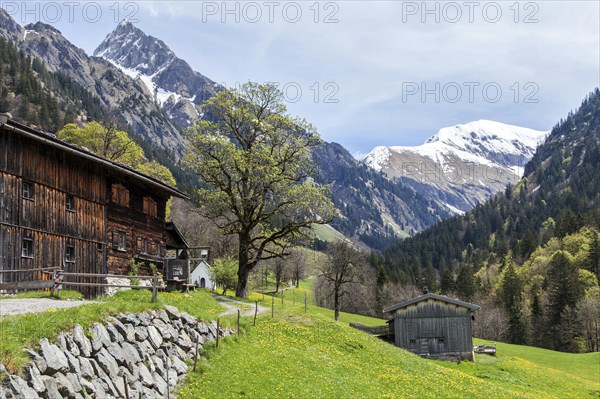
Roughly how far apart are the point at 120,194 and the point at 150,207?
6.11 m

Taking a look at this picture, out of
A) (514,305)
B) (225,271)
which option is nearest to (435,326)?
(225,271)

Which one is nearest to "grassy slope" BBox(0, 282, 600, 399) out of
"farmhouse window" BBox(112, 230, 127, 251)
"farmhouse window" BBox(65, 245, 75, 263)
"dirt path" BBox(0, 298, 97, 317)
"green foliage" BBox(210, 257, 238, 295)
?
"dirt path" BBox(0, 298, 97, 317)

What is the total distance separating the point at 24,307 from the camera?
2394 centimetres

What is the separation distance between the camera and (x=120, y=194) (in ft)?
145

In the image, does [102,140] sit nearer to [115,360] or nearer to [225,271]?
[225,271]

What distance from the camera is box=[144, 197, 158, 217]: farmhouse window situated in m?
49.3

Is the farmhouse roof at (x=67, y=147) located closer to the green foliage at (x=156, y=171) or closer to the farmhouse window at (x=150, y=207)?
the farmhouse window at (x=150, y=207)

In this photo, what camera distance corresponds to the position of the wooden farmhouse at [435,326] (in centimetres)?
6338

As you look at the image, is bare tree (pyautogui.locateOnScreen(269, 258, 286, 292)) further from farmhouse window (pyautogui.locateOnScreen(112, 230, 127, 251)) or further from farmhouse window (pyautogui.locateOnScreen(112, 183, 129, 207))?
farmhouse window (pyautogui.locateOnScreen(112, 183, 129, 207))

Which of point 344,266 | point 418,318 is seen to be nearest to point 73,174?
point 418,318

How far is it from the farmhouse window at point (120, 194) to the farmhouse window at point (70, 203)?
16.6 feet

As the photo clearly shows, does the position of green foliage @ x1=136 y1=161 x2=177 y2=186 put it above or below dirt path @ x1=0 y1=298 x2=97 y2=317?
above

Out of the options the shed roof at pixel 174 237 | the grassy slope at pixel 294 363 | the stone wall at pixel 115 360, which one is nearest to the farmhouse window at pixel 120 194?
the shed roof at pixel 174 237

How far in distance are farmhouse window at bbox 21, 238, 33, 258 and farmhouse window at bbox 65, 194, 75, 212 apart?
4.16 m
